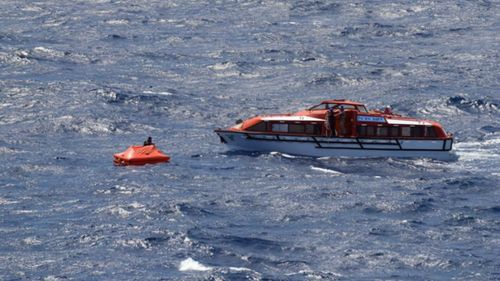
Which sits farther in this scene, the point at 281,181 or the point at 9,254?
the point at 281,181

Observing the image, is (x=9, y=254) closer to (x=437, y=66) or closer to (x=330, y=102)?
(x=330, y=102)

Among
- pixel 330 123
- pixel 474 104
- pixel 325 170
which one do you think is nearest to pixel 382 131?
pixel 330 123

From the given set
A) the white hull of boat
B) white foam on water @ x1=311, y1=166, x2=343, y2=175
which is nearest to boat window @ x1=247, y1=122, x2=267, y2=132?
the white hull of boat

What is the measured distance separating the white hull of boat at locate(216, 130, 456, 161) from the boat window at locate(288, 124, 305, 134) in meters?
0.47

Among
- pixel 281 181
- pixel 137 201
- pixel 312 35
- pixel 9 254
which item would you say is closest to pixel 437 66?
pixel 312 35

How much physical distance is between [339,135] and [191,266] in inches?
988

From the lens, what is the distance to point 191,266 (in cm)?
5275

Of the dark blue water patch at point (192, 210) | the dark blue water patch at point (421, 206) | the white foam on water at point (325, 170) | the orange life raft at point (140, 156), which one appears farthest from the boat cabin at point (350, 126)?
the dark blue water patch at point (192, 210)

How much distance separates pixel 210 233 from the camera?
57250 mm

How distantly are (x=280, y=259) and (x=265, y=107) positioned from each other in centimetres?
3320

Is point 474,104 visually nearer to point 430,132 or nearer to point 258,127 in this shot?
point 430,132

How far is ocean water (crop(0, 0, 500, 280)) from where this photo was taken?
179 feet

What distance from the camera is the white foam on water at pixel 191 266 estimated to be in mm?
52344

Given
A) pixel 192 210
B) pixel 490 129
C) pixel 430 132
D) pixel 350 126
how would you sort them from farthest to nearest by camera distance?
1. pixel 490 129
2. pixel 350 126
3. pixel 430 132
4. pixel 192 210
